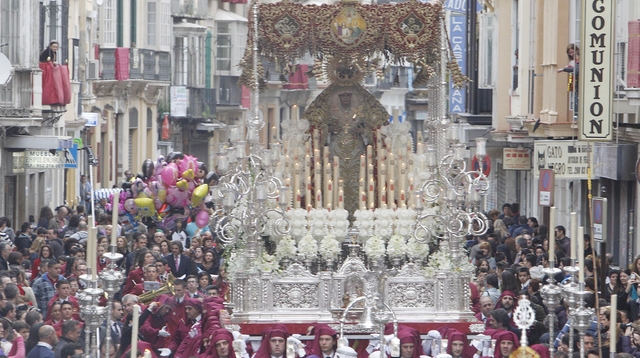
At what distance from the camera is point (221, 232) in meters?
17.4

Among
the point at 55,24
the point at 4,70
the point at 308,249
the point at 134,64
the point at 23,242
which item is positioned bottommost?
the point at 23,242

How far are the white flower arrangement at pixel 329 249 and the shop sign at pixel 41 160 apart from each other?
16.8 metres

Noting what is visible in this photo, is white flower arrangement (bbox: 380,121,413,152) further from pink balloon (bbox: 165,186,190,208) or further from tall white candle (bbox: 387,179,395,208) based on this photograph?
pink balloon (bbox: 165,186,190,208)

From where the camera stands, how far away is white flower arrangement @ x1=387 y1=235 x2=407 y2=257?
17203 mm

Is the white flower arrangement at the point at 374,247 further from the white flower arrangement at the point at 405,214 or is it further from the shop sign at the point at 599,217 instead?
the shop sign at the point at 599,217

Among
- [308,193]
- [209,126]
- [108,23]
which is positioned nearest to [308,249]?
[308,193]

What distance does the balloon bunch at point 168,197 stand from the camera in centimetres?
2814

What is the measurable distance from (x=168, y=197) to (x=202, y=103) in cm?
2892

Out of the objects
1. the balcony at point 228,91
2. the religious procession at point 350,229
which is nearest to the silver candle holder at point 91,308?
the religious procession at point 350,229

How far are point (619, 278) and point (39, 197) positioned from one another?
786 inches

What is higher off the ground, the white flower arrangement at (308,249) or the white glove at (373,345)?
the white flower arrangement at (308,249)

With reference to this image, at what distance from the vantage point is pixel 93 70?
4419 centimetres

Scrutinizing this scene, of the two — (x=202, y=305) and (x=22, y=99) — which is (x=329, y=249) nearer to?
(x=202, y=305)

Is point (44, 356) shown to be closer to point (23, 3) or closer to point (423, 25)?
point (423, 25)
